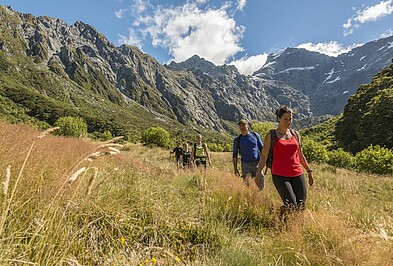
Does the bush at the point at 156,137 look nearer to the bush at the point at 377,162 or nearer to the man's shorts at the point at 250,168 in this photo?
the bush at the point at 377,162

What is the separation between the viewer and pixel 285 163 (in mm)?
4383

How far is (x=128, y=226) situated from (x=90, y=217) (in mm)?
442

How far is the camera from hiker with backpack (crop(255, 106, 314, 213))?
13.9 feet

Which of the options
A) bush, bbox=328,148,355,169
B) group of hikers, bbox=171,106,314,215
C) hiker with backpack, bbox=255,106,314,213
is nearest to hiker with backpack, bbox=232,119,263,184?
group of hikers, bbox=171,106,314,215

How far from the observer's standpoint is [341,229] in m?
3.02

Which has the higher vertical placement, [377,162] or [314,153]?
[377,162]

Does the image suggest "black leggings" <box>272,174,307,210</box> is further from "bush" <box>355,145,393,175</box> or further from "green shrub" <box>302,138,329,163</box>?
"green shrub" <box>302,138,329,163</box>

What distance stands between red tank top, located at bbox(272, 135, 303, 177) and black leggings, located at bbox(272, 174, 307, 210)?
0.28 ft

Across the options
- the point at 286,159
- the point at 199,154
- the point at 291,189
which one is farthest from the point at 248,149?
the point at 199,154

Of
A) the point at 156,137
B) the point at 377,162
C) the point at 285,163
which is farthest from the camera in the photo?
the point at 156,137

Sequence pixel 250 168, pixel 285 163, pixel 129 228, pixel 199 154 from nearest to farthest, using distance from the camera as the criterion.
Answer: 1. pixel 129 228
2. pixel 285 163
3. pixel 250 168
4. pixel 199 154

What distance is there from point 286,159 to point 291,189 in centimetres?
50

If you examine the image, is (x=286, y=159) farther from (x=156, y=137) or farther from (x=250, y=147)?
(x=156, y=137)

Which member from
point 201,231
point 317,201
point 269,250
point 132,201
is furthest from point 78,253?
point 317,201
